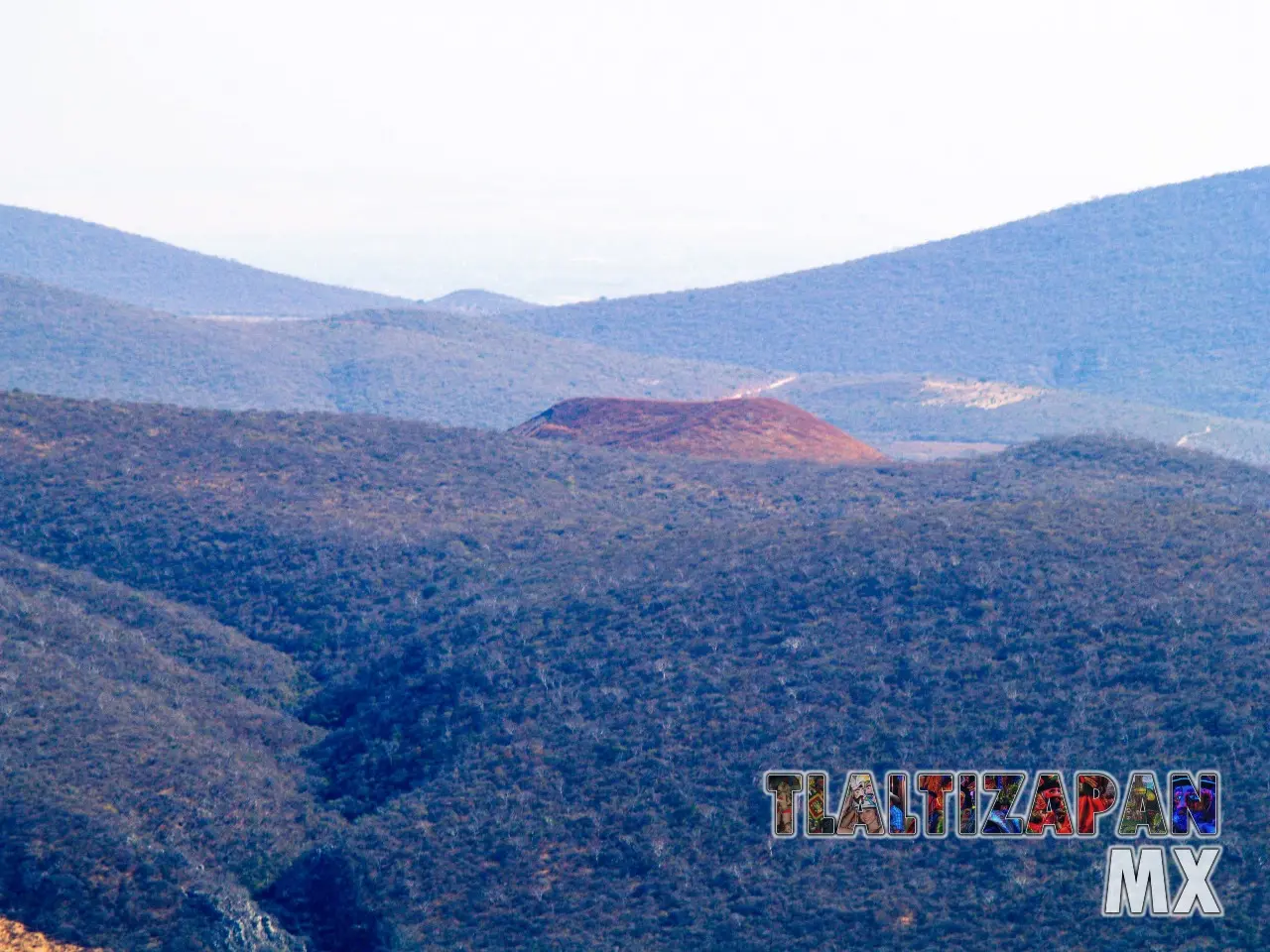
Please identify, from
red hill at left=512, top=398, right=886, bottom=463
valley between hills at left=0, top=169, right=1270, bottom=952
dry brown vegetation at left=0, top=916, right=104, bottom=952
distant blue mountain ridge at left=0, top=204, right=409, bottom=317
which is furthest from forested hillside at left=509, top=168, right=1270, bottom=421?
dry brown vegetation at left=0, top=916, right=104, bottom=952

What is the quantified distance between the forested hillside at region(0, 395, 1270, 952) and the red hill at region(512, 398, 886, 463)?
12.5 meters

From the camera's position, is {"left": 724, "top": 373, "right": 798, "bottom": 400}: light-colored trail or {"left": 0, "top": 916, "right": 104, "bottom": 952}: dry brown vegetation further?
{"left": 724, "top": 373, "right": 798, "bottom": 400}: light-colored trail

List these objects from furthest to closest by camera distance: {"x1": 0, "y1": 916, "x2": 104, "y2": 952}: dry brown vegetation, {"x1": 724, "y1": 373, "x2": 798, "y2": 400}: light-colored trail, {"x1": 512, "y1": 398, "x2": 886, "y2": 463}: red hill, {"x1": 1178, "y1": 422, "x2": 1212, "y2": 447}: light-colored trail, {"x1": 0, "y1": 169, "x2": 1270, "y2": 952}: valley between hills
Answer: {"x1": 724, "y1": 373, "x2": 798, "y2": 400}: light-colored trail → {"x1": 1178, "y1": 422, "x2": 1212, "y2": 447}: light-colored trail → {"x1": 512, "y1": 398, "x2": 886, "y2": 463}: red hill → {"x1": 0, "y1": 169, "x2": 1270, "y2": 952}: valley between hills → {"x1": 0, "y1": 916, "x2": 104, "y2": 952}: dry brown vegetation

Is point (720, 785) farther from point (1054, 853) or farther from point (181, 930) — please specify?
point (181, 930)

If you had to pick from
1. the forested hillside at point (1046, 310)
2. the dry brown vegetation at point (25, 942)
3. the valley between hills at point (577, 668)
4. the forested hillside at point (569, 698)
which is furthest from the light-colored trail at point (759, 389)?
the dry brown vegetation at point (25, 942)

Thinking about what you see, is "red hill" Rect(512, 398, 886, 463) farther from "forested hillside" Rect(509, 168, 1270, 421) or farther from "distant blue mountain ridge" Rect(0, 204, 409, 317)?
"distant blue mountain ridge" Rect(0, 204, 409, 317)

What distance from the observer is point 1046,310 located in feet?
411

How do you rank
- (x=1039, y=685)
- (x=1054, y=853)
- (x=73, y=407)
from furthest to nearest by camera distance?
(x=73, y=407) < (x=1039, y=685) < (x=1054, y=853)

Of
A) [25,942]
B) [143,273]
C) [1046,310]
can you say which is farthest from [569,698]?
[143,273]

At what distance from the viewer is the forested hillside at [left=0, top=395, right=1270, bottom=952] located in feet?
78.4

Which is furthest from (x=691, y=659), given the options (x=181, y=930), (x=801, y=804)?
(x=181, y=930)

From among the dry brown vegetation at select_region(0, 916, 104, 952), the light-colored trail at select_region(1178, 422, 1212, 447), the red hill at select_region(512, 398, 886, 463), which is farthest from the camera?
the light-colored trail at select_region(1178, 422, 1212, 447)

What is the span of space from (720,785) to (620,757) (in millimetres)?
2387

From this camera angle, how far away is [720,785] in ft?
88.3
